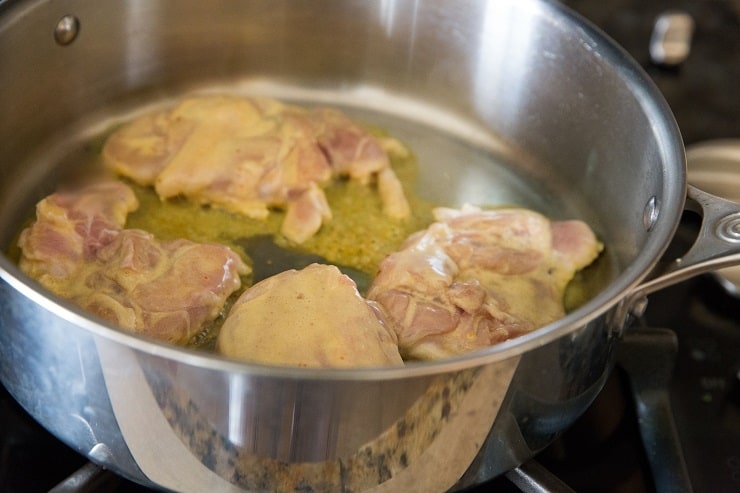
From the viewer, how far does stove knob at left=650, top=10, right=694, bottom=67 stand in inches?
70.2

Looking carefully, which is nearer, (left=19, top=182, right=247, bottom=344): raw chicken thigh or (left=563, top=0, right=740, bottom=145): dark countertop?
(left=19, top=182, right=247, bottom=344): raw chicken thigh

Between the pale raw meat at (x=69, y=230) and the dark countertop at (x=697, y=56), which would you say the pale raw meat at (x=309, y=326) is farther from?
the dark countertop at (x=697, y=56)

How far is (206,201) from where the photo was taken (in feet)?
4.66

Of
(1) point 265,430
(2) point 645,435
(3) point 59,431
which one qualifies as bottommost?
(2) point 645,435

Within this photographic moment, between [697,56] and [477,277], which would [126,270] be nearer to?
[477,277]

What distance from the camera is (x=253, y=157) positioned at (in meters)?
1.44

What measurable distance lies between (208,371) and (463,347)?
430 millimetres

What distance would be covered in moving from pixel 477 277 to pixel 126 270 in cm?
47

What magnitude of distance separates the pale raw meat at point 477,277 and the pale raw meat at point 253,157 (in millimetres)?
150

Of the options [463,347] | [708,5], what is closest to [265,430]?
[463,347]

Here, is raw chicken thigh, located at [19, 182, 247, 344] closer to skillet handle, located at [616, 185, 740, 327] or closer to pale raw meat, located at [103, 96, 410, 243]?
pale raw meat, located at [103, 96, 410, 243]

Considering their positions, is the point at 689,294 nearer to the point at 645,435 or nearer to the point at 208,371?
the point at 645,435

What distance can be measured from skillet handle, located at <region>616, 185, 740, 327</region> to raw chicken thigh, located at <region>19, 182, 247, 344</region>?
53cm

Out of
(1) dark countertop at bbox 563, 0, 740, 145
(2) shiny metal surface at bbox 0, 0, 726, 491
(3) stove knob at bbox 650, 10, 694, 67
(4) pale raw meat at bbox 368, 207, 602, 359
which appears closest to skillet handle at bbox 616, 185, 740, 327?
(2) shiny metal surface at bbox 0, 0, 726, 491
